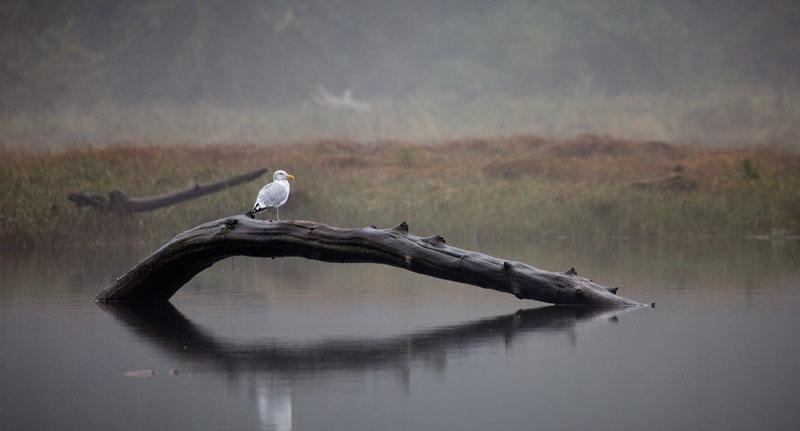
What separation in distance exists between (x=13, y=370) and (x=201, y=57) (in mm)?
69202

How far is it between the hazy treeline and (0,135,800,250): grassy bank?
1372 inches

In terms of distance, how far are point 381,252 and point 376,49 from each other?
69.5 m

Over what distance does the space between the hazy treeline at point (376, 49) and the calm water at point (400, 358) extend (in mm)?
55203

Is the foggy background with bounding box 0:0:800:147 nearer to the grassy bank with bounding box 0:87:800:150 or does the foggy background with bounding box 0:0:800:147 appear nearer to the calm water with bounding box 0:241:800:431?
the grassy bank with bounding box 0:87:800:150

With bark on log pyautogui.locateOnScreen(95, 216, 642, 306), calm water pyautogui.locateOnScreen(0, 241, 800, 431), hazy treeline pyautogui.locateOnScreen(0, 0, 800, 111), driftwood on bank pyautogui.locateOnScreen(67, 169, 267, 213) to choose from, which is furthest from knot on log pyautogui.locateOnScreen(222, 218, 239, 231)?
hazy treeline pyautogui.locateOnScreen(0, 0, 800, 111)

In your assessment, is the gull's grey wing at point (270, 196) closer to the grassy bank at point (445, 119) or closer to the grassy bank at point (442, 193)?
the grassy bank at point (442, 193)

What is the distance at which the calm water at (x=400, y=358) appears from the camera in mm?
9258

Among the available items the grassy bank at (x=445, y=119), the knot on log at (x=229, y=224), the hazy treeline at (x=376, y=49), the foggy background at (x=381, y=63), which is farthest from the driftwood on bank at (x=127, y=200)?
the hazy treeline at (x=376, y=49)

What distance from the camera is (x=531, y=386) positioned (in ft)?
33.3

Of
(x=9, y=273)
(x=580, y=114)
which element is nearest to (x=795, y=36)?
(x=580, y=114)

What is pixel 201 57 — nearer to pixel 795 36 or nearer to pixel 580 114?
pixel 580 114

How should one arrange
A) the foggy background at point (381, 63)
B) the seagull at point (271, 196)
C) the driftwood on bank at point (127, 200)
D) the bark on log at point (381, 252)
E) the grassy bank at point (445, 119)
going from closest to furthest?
the bark on log at point (381, 252) < the seagull at point (271, 196) < the driftwood on bank at point (127, 200) < the grassy bank at point (445, 119) < the foggy background at point (381, 63)

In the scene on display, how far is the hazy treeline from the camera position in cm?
7300

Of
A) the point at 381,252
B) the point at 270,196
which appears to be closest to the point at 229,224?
the point at 381,252
